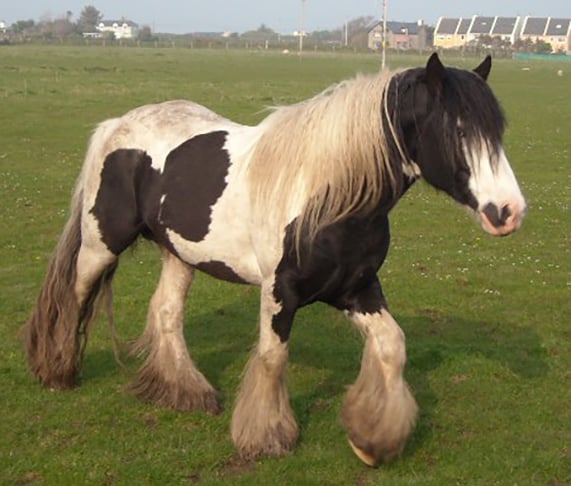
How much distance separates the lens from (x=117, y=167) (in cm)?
641

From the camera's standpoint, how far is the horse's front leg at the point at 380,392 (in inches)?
212

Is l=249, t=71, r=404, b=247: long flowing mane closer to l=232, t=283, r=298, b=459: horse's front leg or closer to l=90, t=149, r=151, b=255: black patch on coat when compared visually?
l=232, t=283, r=298, b=459: horse's front leg

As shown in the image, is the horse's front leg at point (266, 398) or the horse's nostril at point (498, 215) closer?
the horse's nostril at point (498, 215)

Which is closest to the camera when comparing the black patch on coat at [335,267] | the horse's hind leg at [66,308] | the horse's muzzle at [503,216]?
the horse's muzzle at [503,216]

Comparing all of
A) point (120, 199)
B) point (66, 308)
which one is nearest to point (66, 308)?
point (66, 308)

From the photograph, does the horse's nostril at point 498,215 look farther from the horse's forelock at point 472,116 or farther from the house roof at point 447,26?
the house roof at point 447,26

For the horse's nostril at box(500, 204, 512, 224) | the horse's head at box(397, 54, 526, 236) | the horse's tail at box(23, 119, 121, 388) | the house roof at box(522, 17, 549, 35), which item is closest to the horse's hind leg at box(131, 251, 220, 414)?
the horse's tail at box(23, 119, 121, 388)

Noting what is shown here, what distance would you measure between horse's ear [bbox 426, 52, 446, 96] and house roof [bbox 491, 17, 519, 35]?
17939cm

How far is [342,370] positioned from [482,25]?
18121cm

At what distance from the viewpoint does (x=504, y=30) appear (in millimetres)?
175250

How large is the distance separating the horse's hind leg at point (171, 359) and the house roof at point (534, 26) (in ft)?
573

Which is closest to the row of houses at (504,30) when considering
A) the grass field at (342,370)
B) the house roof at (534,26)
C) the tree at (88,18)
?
the house roof at (534,26)

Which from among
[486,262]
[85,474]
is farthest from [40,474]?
[486,262]

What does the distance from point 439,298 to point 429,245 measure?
2.83 m
